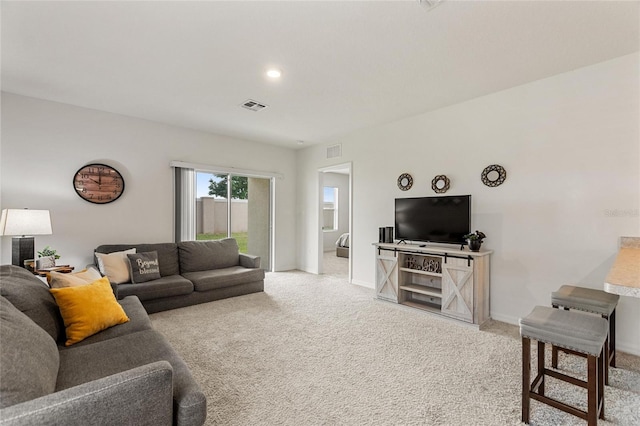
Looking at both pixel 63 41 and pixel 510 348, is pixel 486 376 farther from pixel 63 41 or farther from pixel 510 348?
pixel 63 41

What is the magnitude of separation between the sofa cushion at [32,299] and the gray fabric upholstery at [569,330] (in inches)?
116

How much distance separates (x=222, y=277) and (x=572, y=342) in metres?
3.81

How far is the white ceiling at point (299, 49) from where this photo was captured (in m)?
2.06

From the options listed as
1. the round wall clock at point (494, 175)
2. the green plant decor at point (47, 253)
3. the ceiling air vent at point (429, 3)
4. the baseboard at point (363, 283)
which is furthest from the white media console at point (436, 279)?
the green plant decor at point (47, 253)

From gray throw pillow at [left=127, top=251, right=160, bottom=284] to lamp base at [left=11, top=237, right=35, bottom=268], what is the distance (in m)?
0.93

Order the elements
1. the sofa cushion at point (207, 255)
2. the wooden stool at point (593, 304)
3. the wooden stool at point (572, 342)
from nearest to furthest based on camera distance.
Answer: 1. the wooden stool at point (572, 342)
2. the wooden stool at point (593, 304)
3. the sofa cushion at point (207, 255)

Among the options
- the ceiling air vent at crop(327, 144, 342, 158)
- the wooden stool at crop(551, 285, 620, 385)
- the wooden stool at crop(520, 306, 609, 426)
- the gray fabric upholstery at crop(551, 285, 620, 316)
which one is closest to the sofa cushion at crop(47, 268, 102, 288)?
the wooden stool at crop(520, 306, 609, 426)

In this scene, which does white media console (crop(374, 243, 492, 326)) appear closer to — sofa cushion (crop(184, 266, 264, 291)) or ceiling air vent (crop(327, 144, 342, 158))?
sofa cushion (crop(184, 266, 264, 291))

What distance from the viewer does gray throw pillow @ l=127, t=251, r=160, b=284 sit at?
145 inches

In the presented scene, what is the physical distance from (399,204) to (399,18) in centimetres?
247

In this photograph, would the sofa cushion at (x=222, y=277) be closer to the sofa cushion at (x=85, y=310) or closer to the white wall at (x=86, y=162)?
the white wall at (x=86, y=162)

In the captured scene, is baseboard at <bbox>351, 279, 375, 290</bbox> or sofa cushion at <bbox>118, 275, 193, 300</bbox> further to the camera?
baseboard at <bbox>351, 279, 375, 290</bbox>

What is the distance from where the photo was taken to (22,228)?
3.01 meters

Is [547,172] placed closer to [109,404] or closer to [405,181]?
[405,181]
